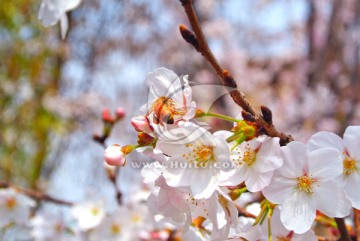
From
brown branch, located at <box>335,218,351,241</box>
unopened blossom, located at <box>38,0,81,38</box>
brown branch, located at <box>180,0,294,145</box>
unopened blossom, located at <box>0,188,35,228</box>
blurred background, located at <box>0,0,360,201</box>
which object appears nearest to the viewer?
brown branch, located at <box>180,0,294,145</box>

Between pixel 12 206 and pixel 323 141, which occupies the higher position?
pixel 323 141

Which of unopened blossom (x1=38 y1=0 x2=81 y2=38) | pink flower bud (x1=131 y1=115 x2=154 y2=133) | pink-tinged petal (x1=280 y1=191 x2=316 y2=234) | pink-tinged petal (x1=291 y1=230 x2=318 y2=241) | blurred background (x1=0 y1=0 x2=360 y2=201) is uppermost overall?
unopened blossom (x1=38 y1=0 x2=81 y2=38)

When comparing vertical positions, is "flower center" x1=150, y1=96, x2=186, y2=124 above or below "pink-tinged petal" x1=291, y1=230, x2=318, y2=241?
above

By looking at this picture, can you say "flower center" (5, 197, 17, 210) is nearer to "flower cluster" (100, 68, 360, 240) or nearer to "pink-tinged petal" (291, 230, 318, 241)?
"flower cluster" (100, 68, 360, 240)

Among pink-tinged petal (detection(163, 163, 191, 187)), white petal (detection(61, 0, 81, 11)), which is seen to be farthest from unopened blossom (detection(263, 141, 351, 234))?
white petal (detection(61, 0, 81, 11))

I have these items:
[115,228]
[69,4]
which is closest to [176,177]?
[69,4]

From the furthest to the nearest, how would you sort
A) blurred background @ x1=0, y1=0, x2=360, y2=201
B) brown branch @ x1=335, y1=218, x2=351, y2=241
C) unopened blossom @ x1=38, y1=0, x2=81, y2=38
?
blurred background @ x1=0, y1=0, x2=360, y2=201
unopened blossom @ x1=38, y1=0, x2=81, y2=38
brown branch @ x1=335, y1=218, x2=351, y2=241

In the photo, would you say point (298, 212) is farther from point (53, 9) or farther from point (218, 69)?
point (53, 9)
